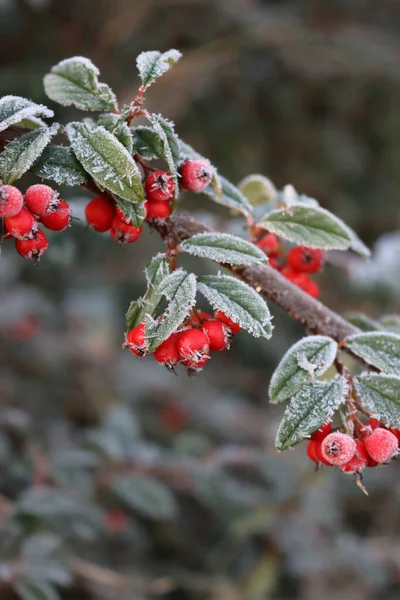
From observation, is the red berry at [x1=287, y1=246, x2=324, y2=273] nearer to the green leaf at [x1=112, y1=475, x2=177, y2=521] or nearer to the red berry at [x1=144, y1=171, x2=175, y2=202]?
the red berry at [x1=144, y1=171, x2=175, y2=202]

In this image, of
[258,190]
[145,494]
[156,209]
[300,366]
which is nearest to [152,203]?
[156,209]

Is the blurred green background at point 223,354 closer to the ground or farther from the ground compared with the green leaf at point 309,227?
closer to the ground

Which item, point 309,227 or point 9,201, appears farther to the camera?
point 309,227

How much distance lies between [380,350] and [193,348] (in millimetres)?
321

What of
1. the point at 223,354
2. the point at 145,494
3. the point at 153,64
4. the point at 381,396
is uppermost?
the point at 153,64

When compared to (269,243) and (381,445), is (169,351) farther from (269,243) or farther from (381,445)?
(269,243)

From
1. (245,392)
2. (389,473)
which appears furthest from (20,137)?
(245,392)

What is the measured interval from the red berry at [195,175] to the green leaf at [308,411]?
35cm

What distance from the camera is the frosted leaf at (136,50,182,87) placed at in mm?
990

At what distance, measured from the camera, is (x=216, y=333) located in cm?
97

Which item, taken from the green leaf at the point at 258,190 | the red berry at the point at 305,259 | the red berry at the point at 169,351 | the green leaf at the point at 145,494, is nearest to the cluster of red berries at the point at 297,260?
the red berry at the point at 305,259

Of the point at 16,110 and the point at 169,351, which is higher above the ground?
the point at 16,110

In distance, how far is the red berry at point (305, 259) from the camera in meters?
1.28

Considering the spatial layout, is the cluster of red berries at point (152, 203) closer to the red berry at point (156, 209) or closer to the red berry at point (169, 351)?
the red berry at point (156, 209)
